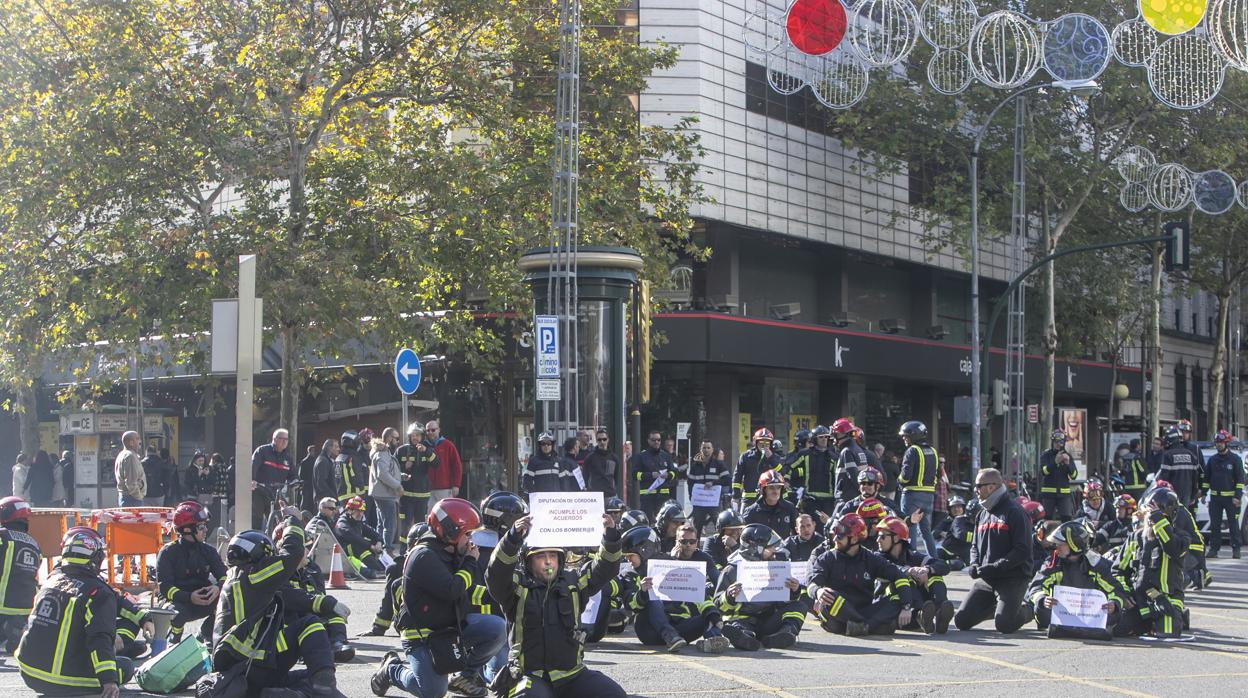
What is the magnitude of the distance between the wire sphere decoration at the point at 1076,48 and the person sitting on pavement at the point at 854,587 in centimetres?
1480

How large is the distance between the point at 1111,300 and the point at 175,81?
28.0 metres

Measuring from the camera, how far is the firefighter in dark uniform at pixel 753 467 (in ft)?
59.8

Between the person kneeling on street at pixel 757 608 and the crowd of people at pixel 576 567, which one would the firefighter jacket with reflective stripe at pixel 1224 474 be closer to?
the crowd of people at pixel 576 567

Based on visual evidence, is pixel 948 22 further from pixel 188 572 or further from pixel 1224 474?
pixel 188 572

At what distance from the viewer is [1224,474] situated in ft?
71.9

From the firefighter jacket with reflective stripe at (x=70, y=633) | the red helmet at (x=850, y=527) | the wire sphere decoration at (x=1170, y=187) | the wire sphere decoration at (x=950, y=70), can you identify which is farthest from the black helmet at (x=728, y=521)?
the wire sphere decoration at (x=1170, y=187)

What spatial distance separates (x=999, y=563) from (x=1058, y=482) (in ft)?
31.5

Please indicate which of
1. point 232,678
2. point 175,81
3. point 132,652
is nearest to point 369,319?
point 175,81

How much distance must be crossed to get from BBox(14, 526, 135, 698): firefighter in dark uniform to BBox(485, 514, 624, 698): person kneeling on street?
2.77 m

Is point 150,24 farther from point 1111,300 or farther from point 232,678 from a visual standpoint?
point 1111,300

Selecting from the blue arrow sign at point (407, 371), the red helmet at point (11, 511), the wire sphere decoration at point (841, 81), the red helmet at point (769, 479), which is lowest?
the red helmet at point (11, 511)

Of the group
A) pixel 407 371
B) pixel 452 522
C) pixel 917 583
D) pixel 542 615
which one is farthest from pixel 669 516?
pixel 407 371

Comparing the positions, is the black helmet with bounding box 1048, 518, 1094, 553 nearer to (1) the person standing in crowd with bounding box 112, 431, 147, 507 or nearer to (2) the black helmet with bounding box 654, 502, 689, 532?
(2) the black helmet with bounding box 654, 502, 689, 532

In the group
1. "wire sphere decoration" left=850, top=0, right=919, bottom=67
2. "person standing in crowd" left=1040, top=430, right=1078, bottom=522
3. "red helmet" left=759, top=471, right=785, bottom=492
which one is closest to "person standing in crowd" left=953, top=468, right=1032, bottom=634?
"red helmet" left=759, top=471, right=785, bottom=492
